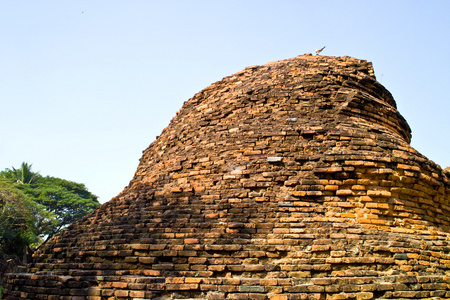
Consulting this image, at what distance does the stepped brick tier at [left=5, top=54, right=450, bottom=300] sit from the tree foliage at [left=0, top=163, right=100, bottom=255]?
14.9 m

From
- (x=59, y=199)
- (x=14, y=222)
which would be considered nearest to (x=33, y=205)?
(x=14, y=222)

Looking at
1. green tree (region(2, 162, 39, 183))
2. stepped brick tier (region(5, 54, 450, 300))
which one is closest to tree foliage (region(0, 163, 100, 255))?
green tree (region(2, 162, 39, 183))

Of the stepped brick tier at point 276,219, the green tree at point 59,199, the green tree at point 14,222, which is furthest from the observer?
the green tree at point 59,199

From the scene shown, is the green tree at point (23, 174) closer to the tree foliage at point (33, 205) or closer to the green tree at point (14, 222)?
the tree foliage at point (33, 205)

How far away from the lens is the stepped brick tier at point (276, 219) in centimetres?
490

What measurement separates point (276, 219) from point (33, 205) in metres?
21.1

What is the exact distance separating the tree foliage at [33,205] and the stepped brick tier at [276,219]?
1487 centimetres

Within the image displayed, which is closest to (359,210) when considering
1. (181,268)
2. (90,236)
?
(181,268)

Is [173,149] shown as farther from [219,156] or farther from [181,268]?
[181,268]

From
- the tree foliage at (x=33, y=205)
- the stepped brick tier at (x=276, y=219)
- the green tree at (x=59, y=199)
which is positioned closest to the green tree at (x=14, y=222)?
the tree foliage at (x=33, y=205)

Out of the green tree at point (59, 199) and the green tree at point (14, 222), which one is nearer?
the green tree at point (14, 222)

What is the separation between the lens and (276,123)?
6.82 metres

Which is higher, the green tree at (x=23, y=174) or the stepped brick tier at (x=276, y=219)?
the green tree at (x=23, y=174)

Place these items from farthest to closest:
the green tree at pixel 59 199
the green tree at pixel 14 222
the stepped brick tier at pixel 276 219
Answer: the green tree at pixel 59 199 < the green tree at pixel 14 222 < the stepped brick tier at pixel 276 219
